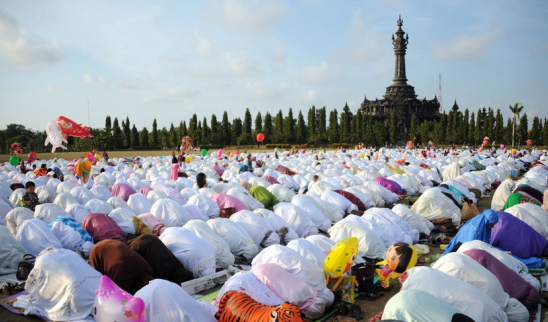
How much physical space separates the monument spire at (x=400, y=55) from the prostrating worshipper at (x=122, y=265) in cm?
7298

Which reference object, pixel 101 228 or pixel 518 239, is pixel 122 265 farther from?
pixel 518 239

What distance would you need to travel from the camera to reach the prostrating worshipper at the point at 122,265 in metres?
5.26

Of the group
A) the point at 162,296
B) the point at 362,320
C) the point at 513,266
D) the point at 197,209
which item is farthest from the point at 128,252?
the point at 513,266

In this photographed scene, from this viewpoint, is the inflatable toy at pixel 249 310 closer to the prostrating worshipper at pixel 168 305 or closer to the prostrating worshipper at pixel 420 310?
the prostrating worshipper at pixel 168 305

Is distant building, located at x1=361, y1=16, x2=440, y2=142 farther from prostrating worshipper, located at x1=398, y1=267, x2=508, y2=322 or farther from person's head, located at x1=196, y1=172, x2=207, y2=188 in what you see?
prostrating worshipper, located at x1=398, y1=267, x2=508, y2=322

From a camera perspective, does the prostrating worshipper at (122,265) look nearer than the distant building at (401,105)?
Yes

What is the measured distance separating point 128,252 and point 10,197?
733 centimetres

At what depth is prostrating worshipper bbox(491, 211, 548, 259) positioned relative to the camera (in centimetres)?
686

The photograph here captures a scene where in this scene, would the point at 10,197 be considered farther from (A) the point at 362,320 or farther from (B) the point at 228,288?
(A) the point at 362,320

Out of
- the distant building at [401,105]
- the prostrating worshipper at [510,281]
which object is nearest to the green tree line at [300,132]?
the distant building at [401,105]

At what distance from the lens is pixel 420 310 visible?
3.48m

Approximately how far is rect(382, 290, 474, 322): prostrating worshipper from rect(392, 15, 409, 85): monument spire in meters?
73.7

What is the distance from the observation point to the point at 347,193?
1170 centimetres

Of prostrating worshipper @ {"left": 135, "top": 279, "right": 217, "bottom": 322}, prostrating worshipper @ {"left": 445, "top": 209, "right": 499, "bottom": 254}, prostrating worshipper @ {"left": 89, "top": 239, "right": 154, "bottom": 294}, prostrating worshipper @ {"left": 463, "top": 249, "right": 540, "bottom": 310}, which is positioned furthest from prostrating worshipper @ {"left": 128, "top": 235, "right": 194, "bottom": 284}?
prostrating worshipper @ {"left": 445, "top": 209, "right": 499, "bottom": 254}
